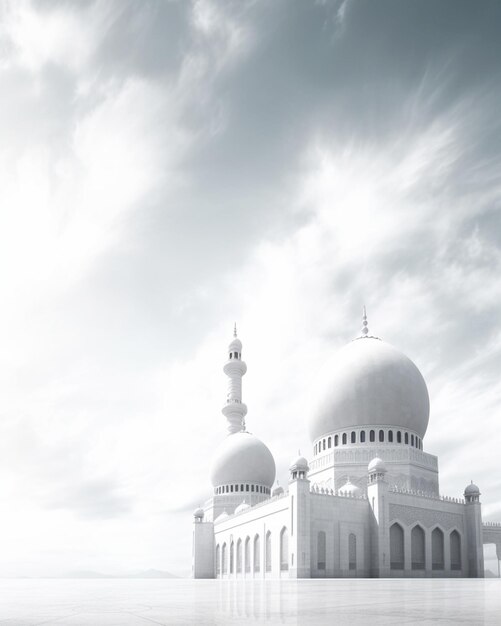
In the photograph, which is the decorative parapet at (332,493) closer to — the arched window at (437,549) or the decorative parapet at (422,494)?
the decorative parapet at (422,494)

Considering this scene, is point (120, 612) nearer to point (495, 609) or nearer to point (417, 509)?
point (495, 609)

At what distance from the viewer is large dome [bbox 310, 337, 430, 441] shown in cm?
Answer: 4466

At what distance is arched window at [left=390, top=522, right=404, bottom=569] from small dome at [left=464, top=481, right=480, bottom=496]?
696 cm

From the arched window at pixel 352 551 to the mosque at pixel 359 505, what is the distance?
6cm

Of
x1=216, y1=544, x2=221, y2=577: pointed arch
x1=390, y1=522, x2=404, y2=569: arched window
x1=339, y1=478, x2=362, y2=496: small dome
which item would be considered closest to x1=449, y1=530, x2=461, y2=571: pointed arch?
x1=390, y1=522, x2=404, y2=569: arched window

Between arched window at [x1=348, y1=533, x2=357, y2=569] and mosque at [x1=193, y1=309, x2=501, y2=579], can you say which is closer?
mosque at [x1=193, y1=309, x2=501, y2=579]

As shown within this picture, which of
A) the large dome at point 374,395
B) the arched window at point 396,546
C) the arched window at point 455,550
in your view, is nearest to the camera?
the arched window at point 396,546

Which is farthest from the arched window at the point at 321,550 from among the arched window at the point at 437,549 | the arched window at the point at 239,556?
the arched window at the point at 239,556

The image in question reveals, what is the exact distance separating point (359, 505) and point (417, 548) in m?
4.95

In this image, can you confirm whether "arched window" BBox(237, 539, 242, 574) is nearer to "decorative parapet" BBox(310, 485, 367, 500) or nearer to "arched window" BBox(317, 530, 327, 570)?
"decorative parapet" BBox(310, 485, 367, 500)

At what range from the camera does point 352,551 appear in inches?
1448

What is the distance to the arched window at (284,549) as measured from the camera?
37.0 metres

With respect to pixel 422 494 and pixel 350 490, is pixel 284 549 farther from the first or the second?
pixel 422 494

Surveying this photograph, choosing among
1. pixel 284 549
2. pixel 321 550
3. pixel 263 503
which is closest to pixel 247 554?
pixel 263 503
